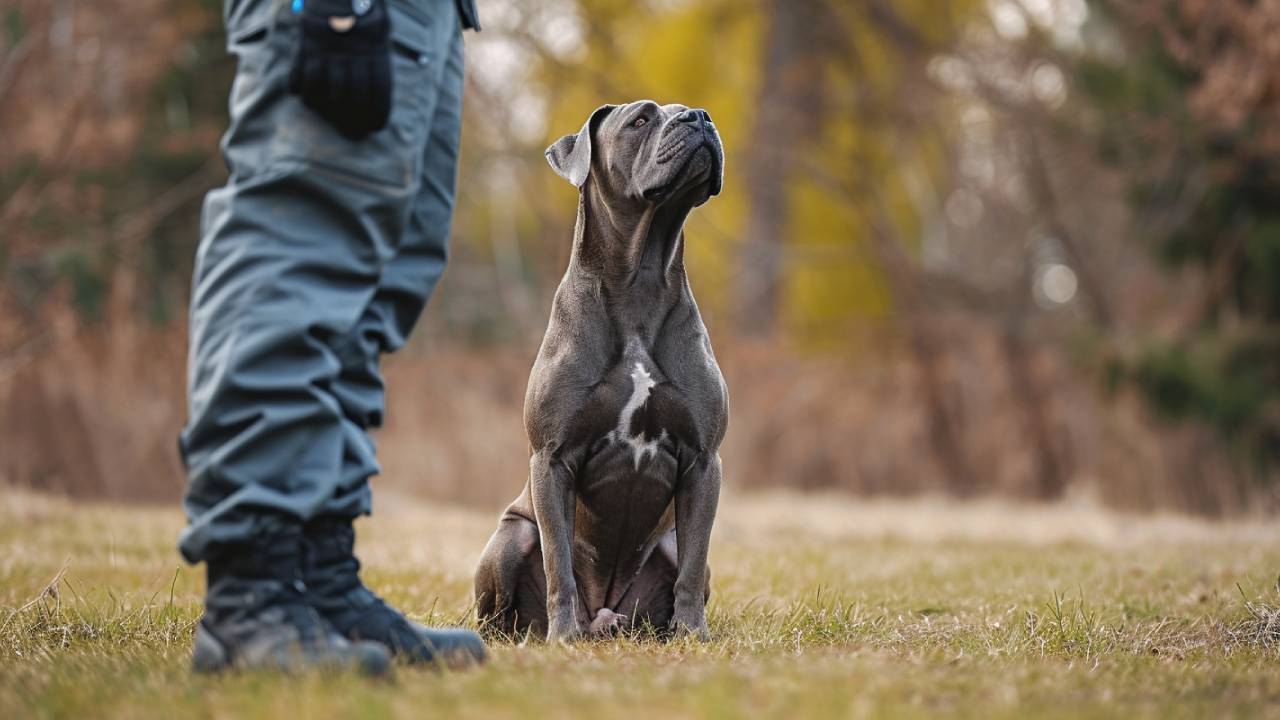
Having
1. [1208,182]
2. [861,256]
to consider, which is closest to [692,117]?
[1208,182]

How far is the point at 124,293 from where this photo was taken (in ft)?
31.8

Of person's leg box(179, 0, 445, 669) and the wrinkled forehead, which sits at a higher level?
the wrinkled forehead

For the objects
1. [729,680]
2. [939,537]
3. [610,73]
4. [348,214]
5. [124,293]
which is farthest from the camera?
[610,73]

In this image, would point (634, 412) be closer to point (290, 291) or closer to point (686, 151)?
point (686, 151)

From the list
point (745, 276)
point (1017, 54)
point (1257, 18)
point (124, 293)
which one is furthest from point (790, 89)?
point (124, 293)

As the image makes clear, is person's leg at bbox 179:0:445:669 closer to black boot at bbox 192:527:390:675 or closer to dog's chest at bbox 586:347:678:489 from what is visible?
black boot at bbox 192:527:390:675

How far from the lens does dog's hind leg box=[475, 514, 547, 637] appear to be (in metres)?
3.71

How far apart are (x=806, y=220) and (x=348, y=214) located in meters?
20.4

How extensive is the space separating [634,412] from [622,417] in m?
0.04

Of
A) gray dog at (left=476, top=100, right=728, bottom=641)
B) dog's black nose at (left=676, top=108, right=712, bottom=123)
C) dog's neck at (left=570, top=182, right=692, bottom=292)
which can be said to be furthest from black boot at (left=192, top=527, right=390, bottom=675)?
dog's black nose at (left=676, top=108, right=712, bottom=123)

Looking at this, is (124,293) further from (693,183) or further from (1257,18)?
(1257,18)

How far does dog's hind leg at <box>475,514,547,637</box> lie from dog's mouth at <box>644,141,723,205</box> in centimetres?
107

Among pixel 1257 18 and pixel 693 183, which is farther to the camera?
pixel 1257 18

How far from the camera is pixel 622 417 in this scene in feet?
11.7
